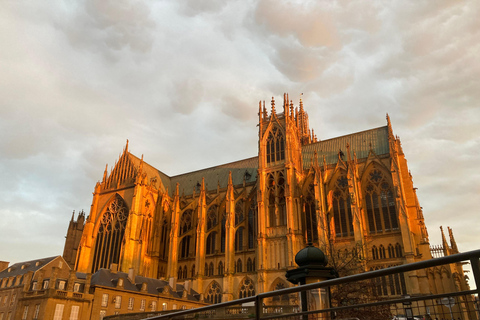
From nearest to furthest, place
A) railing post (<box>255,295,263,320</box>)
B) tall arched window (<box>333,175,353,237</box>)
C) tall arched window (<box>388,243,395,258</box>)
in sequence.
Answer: railing post (<box>255,295,263,320</box>), tall arched window (<box>388,243,395,258</box>), tall arched window (<box>333,175,353,237</box>)

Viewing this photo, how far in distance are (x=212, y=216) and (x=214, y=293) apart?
982 cm

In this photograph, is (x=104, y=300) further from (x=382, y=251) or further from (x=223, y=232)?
(x=382, y=251)

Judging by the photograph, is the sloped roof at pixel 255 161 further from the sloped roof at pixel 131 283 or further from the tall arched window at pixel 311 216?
the sloped roof at pixel 131 283

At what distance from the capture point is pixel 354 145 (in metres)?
46.0

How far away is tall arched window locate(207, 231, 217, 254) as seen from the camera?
→ 46769 millimetres

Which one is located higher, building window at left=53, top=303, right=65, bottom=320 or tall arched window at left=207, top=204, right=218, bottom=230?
tall arched window at left=207, top=204, right=218, bottom=230

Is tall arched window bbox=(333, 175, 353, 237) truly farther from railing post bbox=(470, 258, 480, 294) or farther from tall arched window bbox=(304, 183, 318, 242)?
railing post bbox=(470, 258, 480, 294)

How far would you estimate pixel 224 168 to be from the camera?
5781 cm

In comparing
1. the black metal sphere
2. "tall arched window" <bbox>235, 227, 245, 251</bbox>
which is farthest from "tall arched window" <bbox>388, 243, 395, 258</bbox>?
the black metal sphere

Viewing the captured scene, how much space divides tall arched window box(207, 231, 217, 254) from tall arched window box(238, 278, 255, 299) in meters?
6.97

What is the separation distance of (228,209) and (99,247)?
61.3 ft

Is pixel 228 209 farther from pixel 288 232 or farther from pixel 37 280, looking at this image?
pixel 37 280

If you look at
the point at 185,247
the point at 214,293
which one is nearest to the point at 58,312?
the point at 214,293

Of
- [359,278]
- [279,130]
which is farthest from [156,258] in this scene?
[359,278]
